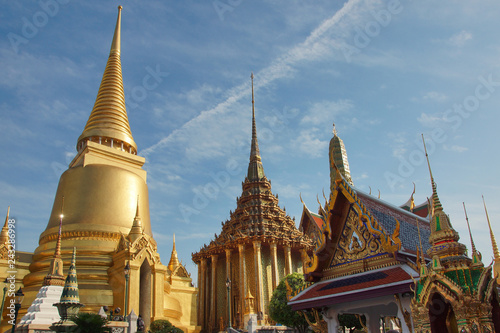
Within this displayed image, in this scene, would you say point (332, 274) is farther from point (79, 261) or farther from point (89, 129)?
point (89, 129)

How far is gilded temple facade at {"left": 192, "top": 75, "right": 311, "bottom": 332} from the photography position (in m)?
32.5

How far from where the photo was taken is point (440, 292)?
5863 millimetres

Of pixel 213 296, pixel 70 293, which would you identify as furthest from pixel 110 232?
pixel 70 293

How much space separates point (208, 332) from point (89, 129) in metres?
18.7

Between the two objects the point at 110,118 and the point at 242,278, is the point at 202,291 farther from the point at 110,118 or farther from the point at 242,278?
the point at 110,118

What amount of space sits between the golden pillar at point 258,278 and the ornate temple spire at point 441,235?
2575 centimetres

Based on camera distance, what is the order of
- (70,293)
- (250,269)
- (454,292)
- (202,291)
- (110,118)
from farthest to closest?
(202,291) < (250,269) < (110,118) < (70,293) < (454,292)

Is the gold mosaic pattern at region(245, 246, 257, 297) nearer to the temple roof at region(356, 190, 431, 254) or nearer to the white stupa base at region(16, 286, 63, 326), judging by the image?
the white stupa base at region(16, 286, 63, 326)

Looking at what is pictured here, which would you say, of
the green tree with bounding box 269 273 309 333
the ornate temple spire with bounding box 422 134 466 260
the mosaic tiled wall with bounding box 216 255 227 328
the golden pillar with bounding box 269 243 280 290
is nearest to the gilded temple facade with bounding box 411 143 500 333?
the ornate temple spire with bounding box 422 134 466 260

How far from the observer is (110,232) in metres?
26.6

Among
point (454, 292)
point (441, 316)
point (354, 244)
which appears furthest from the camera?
point (354, 244)

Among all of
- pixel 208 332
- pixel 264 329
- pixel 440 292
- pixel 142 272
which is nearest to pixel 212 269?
pixel 208 332

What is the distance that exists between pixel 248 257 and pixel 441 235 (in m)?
29.1

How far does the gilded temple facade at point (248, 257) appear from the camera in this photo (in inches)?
1280
